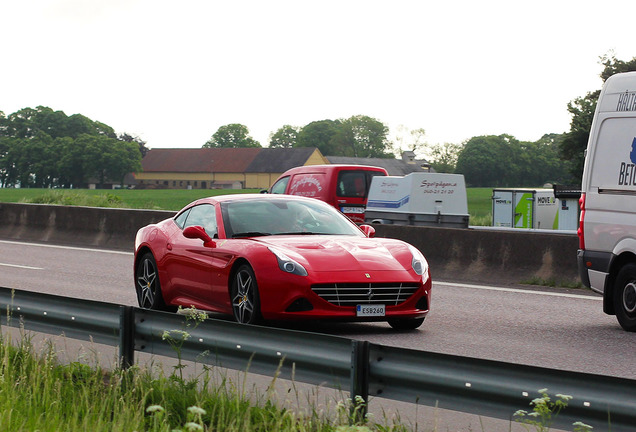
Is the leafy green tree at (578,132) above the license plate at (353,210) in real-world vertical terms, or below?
above

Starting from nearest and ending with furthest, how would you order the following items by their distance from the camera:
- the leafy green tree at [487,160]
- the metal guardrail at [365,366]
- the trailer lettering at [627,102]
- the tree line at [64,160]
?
1. the metal guardrail at [365,366]
2. the trailer lettering at [627,102]
3. the tree line at [64,160]
4. the leafy green tree at [487,160]

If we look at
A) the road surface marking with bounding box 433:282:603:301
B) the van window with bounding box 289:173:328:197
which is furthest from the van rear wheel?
the van window with bounding box 289:173:328:197

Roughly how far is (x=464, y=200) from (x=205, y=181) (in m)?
153

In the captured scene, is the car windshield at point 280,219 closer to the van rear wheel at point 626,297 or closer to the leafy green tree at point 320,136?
the van rear wheel at point 626,297

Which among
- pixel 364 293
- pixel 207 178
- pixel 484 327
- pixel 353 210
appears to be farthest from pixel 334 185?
pixel 207 178

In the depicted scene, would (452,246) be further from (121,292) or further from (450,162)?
(450,162)

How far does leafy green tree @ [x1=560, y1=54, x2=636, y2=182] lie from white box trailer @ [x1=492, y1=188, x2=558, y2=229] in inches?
722

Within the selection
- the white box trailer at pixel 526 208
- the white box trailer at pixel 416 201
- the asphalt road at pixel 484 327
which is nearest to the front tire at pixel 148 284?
the asphalt road at pixel 484 327

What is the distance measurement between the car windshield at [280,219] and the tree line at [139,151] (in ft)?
435

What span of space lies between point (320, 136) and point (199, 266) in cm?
18220

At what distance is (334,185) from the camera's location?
22.3 m

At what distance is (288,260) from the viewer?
9586mm

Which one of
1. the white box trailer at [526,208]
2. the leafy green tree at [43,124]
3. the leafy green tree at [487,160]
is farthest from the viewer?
the leafy green tree at [43,124]

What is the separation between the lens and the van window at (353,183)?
22.6 m
